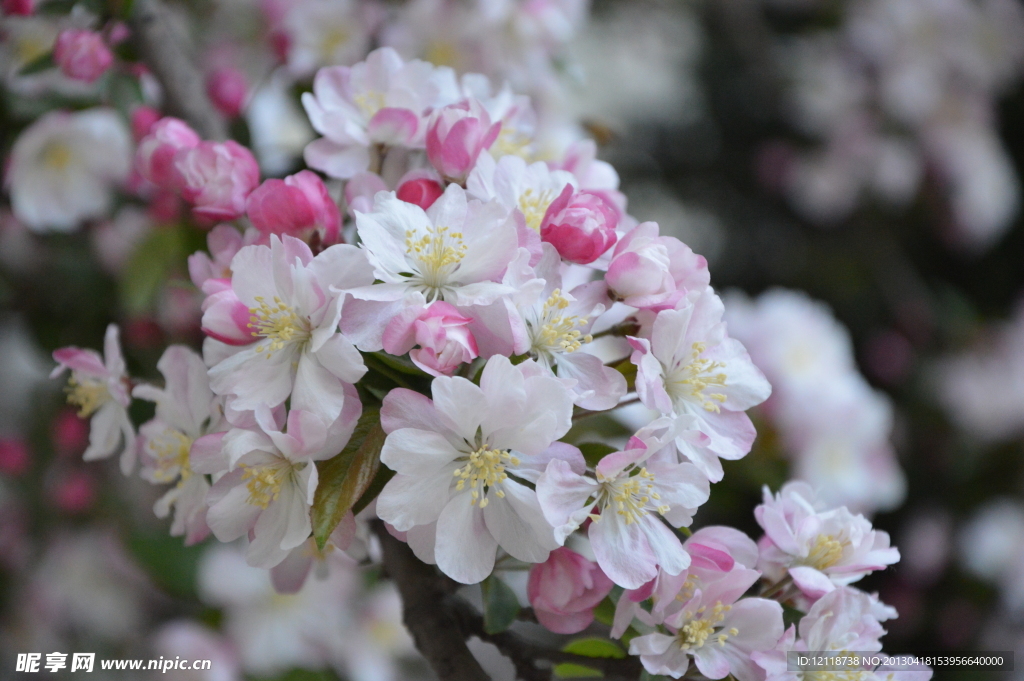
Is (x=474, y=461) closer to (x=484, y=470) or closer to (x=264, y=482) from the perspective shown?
(x=484, y=470)

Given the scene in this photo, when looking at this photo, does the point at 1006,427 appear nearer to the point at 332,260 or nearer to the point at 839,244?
the point at 839,244

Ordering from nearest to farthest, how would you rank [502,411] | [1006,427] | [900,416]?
1. [502,411]
2. [1006,427]
3. [900,416]

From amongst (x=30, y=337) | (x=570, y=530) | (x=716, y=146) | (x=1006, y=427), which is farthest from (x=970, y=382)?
(x=30, y=337)

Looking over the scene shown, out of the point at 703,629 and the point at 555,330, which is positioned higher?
the point at 555,330

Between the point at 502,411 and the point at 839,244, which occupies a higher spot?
the point at 502,411

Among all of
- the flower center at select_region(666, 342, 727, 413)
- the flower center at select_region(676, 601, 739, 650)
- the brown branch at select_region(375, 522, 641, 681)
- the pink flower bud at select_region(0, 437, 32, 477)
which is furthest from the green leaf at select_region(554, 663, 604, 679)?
the pink flower bud at select_region(0, 437, 32, 477)

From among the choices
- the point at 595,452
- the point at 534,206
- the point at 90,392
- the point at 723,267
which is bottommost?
the point at 723,267

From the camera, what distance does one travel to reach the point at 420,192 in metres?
0.52

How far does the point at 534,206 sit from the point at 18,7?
2.07 ft

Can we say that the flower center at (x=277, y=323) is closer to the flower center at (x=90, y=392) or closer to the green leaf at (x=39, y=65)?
the flower center at (x=90, y=392)

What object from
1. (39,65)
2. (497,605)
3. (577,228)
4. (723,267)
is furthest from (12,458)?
(723,267)

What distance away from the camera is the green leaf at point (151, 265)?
2.82 ft

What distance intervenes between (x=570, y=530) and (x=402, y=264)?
0.19m

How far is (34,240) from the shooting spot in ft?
3.67
